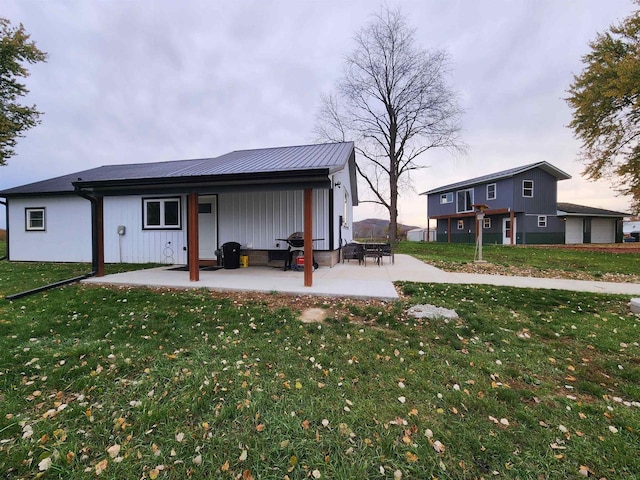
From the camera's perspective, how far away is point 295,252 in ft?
28.5

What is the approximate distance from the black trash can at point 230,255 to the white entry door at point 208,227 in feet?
2.79

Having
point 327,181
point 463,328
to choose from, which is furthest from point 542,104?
point 463,328

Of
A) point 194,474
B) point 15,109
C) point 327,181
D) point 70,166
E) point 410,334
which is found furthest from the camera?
point 70,166

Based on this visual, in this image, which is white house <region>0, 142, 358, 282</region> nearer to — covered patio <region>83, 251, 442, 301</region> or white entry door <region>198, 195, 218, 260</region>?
white entry door <region>198, 195, 218, 260</region>

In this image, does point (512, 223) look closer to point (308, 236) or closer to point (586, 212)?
point (586, 212)

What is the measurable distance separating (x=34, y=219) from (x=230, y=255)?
9542mm

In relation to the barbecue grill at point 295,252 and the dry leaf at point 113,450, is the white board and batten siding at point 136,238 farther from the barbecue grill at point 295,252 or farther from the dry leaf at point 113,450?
the dry leaf at point 113,450

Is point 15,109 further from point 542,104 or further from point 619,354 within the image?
point 542,104

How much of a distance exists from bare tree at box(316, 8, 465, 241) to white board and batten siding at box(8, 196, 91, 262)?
1692 cm

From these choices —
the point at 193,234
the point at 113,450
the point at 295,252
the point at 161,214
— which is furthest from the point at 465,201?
the point at 113,450

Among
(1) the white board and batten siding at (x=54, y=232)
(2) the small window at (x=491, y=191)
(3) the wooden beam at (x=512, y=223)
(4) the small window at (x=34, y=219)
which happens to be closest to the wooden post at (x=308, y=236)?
(1) the white board and batten siding at (x=54, y=232)

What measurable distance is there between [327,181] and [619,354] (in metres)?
4.86

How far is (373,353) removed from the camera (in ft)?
10.5

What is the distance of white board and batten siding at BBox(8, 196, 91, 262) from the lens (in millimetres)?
11102
